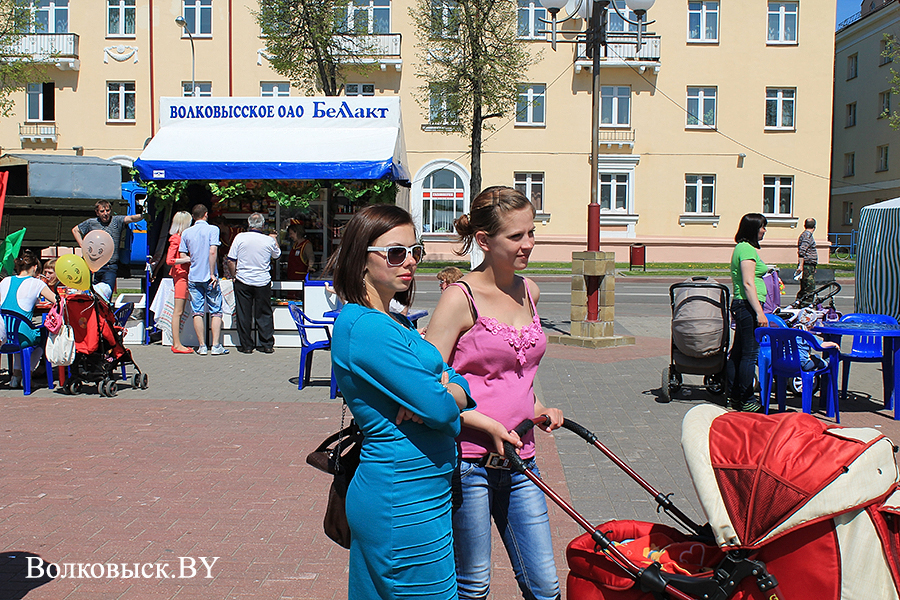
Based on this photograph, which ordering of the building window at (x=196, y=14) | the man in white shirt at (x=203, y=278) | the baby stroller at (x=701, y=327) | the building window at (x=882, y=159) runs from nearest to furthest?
the baby stroller at (x=701, y=327)
the man in white shirt at (x=203, y=278)
the building window at (x=196, y=14)
the building window at (x=882, y=159)

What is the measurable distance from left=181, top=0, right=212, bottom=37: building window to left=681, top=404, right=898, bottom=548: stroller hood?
1439 inches

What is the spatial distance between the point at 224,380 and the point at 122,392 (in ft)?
3.92

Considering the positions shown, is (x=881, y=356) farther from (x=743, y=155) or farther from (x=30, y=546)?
(x=743, y=155)

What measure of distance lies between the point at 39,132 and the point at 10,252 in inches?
1191

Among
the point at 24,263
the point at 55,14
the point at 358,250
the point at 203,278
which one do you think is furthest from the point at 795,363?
the point at 55,14

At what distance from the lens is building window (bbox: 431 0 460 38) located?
30.9 metres

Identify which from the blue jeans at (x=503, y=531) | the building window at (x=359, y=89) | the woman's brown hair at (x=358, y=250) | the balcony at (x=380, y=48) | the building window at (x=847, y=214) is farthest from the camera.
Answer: the building window at (x=847, y=214)

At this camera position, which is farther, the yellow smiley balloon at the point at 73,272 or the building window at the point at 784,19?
the building window at the point at 784,19


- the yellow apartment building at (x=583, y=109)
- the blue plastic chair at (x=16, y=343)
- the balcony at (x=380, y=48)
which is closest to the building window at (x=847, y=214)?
the yellow apartment building at (x=583, y=109)

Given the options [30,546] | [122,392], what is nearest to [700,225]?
[122,392]

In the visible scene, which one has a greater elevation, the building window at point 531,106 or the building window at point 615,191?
the building window at point 531,106

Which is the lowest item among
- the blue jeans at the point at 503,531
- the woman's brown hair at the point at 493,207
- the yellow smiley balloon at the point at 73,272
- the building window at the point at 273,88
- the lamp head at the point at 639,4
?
the blue jeans at the point at 503,531

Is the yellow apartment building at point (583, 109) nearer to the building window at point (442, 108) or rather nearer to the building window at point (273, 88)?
the building window at point (273, 88)

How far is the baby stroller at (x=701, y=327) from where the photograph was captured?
781cm
